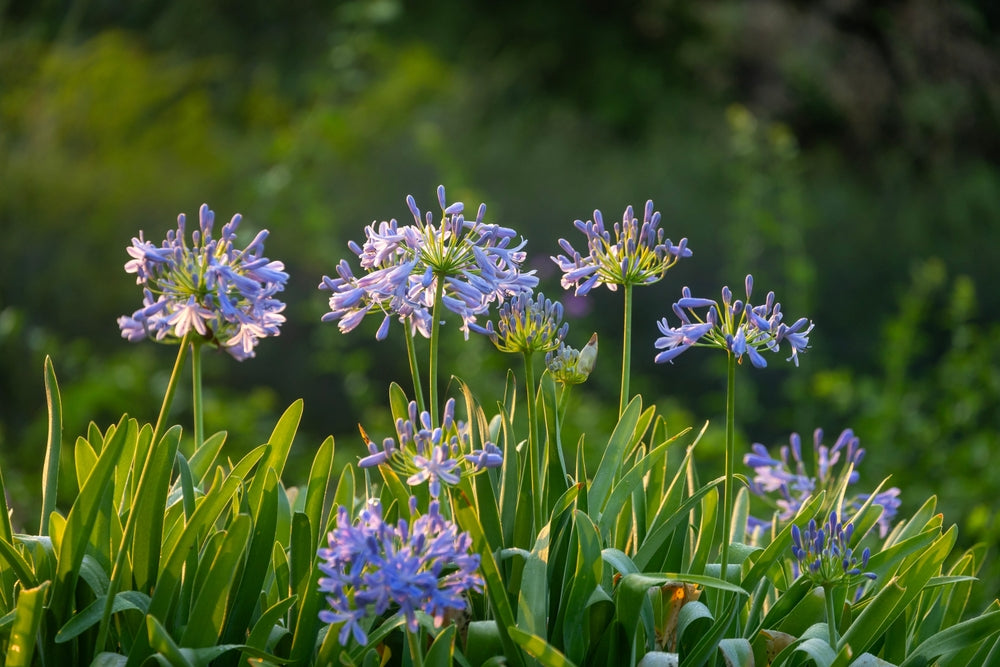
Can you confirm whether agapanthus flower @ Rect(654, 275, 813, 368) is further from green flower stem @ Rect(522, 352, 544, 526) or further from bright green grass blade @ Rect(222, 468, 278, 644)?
bright green grass blade @ Rect(222, 468, 278, 644)

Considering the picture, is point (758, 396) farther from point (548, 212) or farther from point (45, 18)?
point (45, 18)

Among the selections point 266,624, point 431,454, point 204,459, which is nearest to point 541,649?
point 431,454

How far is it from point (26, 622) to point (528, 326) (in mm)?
748

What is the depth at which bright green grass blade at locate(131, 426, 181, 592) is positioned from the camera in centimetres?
146

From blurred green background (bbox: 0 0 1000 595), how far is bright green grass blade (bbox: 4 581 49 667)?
2.52m

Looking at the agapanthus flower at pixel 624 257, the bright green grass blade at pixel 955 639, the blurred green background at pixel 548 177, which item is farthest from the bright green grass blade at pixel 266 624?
the blurred green background at pixel 548 177

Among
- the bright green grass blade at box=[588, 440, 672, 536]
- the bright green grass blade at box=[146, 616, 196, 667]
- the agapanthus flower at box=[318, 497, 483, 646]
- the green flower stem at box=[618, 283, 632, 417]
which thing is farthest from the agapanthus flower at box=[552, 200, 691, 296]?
the bright green grass blade at box=[146, 616, 196, 667]

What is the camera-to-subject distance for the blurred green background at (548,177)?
4.93 meters

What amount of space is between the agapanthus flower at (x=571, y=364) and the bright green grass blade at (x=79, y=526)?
614mm

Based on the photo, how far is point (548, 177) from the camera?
25.8 feet

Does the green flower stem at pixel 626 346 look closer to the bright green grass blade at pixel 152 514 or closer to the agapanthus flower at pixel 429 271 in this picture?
the agapanthus flower at pixel 429 271

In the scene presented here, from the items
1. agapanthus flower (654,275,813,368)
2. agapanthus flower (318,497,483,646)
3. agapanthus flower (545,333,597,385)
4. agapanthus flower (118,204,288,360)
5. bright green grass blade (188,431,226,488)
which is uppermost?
agapanthus flower (118,204,288,360)

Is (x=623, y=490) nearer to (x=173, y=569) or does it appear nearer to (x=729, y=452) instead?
(x=729, y=452)

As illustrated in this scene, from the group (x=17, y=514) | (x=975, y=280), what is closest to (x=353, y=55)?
(x=17, y=514)
